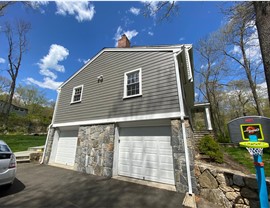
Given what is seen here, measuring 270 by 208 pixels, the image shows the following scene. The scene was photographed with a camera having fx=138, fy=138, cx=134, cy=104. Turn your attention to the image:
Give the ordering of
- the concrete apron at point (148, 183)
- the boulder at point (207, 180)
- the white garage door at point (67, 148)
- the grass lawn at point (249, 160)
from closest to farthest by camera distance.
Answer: the boulder at point (207, 180) → the concrete apron at point (148, 183) → the grass lawn at point (249, 160) → the white garage door at point (67, 148)

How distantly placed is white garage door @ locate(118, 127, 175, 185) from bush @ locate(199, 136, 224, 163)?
177 cm

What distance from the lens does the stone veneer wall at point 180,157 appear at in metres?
4.30

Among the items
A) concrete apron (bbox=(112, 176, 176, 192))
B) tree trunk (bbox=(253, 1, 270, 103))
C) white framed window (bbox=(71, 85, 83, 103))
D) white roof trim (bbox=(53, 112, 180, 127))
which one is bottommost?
concrete apron (bbox=(112, 176, 176, 192))

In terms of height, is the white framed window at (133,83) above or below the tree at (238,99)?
below

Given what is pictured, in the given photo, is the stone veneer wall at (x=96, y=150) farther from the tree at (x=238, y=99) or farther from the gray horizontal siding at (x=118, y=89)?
the tree at (x=238, y=99)

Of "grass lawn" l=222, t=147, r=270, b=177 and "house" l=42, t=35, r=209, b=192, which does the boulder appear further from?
"grass lawn" l=222, t=147, r=270, b=177

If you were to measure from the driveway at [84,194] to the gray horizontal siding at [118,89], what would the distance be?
2.72m

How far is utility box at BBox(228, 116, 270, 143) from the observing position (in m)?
2.35

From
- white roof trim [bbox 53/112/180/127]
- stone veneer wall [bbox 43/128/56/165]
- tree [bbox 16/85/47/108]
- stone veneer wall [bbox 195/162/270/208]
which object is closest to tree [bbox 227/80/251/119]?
white roof trim [bbox 53/112/180/127]

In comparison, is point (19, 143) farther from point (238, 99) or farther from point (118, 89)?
point (238, 99)

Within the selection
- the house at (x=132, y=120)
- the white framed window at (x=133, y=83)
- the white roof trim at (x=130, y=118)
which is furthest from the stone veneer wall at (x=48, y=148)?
the white framed window at (x=133, y=83)

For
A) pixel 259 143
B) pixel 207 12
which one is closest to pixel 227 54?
pixel 207 12

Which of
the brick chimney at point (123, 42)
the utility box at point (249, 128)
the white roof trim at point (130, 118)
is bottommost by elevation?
the utility box at point (249, 128)

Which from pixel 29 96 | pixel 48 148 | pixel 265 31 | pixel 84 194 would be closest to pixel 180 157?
pixel 84 194
